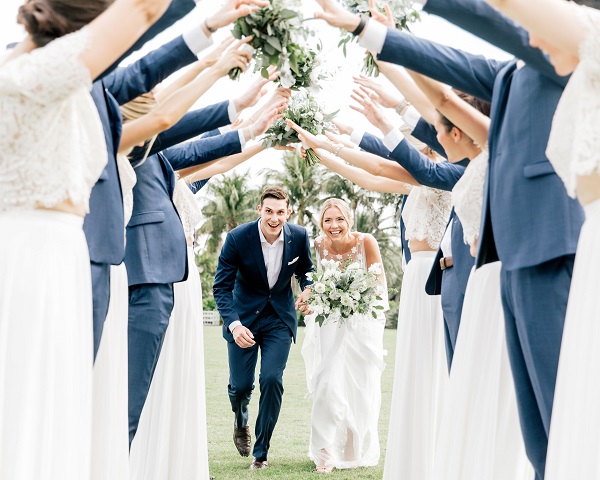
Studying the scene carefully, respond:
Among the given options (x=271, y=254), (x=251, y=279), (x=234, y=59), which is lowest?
(x=251, y=279)

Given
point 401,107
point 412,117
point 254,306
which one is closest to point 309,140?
point 401,107

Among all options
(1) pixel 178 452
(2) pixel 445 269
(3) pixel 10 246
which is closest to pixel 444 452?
(2) pixel 445 269

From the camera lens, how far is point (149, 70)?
4520 mm

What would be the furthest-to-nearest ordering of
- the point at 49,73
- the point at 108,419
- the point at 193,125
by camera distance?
the point at 193,125 → the point at 108,419 → the point at 49,73

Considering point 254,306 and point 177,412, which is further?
point 254,306

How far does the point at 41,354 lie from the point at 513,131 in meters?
2.21

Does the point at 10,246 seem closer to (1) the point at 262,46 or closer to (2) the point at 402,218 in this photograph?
(1) the point at 262,46

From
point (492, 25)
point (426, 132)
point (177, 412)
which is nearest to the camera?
point (492, 25)

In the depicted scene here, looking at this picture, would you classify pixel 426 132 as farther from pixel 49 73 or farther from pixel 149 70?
pixel 49 73

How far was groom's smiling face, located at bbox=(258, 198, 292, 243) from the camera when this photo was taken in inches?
354

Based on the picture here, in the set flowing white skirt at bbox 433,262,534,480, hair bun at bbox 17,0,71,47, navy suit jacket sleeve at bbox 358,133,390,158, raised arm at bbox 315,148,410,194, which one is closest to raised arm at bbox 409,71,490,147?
flowing white skirt at bbox 433,262,534,480

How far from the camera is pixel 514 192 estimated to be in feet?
12.1

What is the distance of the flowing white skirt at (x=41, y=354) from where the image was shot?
3201 mm

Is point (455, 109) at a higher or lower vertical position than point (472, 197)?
higher
